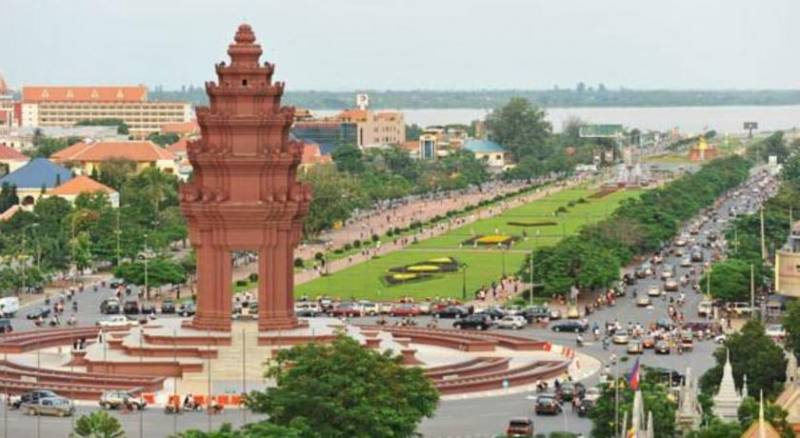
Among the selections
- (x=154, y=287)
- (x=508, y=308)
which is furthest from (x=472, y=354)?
(x=154, y=287)

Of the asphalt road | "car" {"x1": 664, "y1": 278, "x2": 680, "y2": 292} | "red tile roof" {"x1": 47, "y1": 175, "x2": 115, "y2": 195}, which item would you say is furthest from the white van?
"red tile roof" {"x1": 47, "y1": 175, "x2": 115, "y2": 195}

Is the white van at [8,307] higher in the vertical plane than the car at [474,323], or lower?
lower

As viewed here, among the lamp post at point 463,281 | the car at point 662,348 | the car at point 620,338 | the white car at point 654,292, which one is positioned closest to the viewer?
the car at point 662,348

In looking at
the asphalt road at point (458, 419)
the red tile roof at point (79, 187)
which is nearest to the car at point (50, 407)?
the asphalt road at point (458, 419)

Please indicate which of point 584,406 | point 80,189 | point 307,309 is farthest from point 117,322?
point 80,189

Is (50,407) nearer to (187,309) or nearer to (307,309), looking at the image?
(187,309)

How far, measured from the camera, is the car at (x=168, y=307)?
4276 inches

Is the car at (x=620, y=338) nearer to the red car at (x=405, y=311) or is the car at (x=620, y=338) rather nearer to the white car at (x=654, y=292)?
the red car at (x=405, y=311)

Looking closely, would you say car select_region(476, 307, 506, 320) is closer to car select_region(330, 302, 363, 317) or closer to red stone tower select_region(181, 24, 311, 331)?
car select_region(330, 302, 363, 317)

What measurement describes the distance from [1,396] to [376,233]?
82867 millimetres

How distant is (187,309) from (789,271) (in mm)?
26591

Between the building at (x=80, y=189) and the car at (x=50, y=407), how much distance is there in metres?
84.5

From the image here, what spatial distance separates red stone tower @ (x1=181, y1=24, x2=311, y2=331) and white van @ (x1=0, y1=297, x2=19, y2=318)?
24088 millimetres

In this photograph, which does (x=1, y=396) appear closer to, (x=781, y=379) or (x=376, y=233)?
(x=781, y=379)
